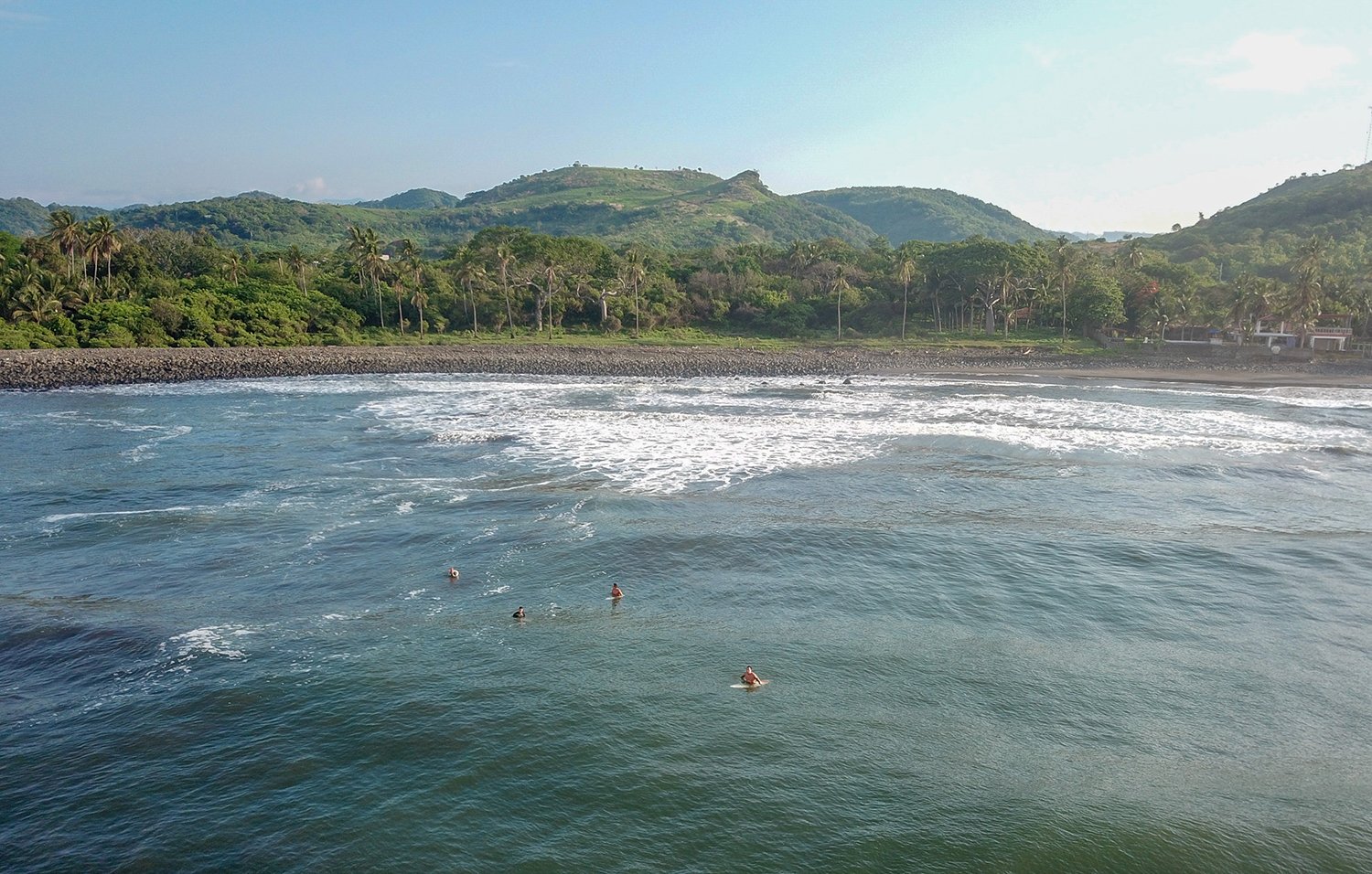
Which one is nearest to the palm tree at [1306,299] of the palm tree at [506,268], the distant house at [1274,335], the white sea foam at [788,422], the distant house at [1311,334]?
the distant house at [1311,334]

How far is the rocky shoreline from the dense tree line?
539 centimetres

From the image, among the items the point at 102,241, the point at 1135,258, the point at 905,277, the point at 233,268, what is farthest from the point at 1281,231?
the point at 102,241

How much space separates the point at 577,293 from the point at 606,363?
74.6 feet

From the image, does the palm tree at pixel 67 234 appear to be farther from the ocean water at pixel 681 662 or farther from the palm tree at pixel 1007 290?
the palm tree at pixel 1007 290

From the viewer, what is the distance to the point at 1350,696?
639 inches

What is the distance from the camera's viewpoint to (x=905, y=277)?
85.6 metres

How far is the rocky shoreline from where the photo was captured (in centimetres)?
5850

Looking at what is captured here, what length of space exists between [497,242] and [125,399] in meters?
50.3

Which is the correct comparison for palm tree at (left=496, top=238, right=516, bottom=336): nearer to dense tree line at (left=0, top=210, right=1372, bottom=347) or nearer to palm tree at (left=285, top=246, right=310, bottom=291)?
dense tree line at (left=0, top=210, right=1372, bottom=347)

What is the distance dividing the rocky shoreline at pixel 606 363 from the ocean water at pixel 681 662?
27.1 m

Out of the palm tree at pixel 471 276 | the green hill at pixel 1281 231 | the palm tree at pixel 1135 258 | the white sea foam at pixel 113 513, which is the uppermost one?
the green hill at pixel 1281 231

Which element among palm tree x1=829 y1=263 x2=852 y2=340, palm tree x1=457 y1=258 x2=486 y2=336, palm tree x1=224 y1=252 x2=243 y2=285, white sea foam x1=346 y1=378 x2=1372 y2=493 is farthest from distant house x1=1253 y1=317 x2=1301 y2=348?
palm tree x1=224 y1=252 x2=243 y2=285

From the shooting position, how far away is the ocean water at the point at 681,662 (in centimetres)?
1236

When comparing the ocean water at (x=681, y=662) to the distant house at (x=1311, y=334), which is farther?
the distant house at (x=1311, y=334)
